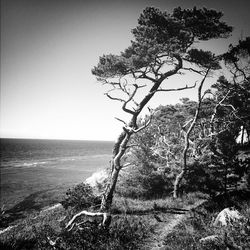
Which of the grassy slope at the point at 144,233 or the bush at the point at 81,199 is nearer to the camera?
the grassy slope at the point at 144,233

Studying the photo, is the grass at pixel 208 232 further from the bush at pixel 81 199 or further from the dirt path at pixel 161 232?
the bush at pixel 81 199

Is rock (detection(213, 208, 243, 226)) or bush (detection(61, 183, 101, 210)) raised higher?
rock (detection(213, 208, 243, 226))

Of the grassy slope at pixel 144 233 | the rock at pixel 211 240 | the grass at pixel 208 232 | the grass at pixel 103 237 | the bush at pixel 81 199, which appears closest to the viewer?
the grass at pixel 208 232

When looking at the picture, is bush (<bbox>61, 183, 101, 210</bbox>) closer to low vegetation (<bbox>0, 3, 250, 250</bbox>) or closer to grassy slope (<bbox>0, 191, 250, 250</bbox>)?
low vegetation (<bbox>0, 3, 250, 250</bbox>)

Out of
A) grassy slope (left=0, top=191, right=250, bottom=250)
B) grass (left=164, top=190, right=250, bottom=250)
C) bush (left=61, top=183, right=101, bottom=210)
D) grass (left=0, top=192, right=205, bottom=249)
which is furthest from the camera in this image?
bush (left=61, top=183, right=101, bottom=210)

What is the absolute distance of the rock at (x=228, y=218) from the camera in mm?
7153

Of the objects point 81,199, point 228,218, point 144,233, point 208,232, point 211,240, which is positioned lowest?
point 81,199

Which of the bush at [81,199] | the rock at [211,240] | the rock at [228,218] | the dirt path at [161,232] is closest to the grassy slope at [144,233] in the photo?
the dirt path at [161,232]

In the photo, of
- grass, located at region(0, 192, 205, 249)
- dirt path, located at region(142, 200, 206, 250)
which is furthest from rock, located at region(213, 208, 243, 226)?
grass, located at region(0, 192, 205, 249)

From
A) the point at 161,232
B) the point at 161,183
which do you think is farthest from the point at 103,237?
the point at 161,183

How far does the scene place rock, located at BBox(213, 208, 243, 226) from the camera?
7153mm

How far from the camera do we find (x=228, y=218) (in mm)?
7277

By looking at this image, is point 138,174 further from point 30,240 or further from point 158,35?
point 158,35

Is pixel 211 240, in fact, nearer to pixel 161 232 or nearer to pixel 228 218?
pixel 228 218
